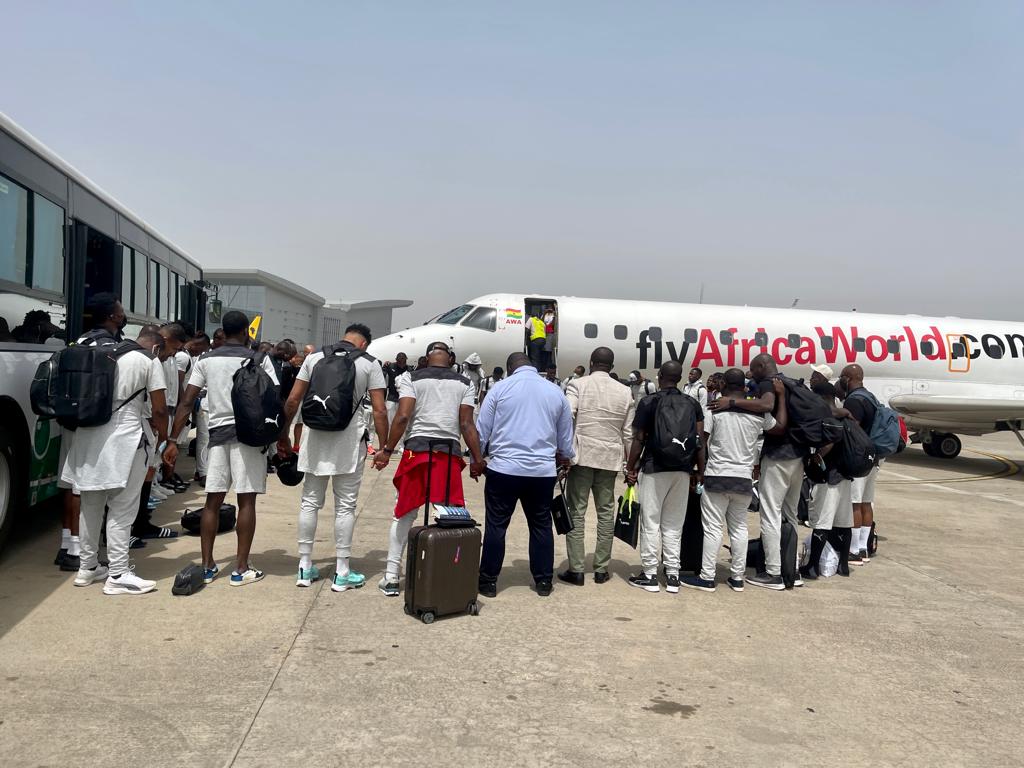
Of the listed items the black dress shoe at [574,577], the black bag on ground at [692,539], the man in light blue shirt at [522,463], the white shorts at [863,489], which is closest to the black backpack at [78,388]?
the man in light blue shirt at [522,463]

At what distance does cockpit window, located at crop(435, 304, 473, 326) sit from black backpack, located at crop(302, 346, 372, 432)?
1124cm

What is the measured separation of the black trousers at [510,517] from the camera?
5438 mm

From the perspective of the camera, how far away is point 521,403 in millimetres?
5508

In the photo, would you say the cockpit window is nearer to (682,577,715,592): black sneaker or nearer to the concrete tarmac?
the concrete tarmac

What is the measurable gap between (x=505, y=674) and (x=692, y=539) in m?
2.78

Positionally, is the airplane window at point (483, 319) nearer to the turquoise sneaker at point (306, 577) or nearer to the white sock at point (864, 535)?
the white sock at point (864, 535)

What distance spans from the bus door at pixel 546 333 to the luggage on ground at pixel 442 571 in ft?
37.1

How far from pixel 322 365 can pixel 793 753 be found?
3.67m

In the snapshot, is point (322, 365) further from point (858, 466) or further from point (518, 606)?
point (858, 466)

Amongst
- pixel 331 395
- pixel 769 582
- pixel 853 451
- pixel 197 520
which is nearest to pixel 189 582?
pixel 331 395

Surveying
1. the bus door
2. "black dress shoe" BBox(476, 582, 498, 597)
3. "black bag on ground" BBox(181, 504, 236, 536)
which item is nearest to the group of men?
"black dress shoe" BBox(476, 582, 498, 597)

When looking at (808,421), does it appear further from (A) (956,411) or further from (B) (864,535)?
(A) (956,411)

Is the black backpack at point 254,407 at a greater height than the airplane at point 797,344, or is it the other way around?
the airplane at point 797,344

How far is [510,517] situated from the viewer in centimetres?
551
